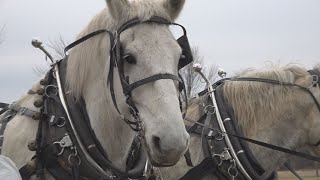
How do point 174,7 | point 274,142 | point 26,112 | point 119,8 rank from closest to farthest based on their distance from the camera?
point 119,8, point 174,7, point 26,112, point 274,142

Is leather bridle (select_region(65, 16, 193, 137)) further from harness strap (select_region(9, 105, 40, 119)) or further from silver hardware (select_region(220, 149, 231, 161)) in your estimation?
silver hardware (select_region(220, 149, 231, 161))

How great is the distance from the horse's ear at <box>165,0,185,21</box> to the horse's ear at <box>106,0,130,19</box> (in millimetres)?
272

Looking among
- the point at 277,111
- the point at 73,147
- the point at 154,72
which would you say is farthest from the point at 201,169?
the point at 154,72

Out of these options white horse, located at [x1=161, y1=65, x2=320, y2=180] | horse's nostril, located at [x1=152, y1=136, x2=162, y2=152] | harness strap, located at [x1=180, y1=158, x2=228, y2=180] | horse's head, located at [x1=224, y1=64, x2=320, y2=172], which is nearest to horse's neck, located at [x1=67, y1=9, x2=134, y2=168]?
horse's nostril, located at [x1=152, y1=136, x2=162, y2=152]

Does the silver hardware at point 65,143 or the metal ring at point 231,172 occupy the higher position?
the silver hardware at point 65,143

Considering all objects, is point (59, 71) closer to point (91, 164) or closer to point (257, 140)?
point (91, 164)

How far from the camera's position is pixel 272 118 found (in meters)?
4.33

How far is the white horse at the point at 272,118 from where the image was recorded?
14.1 ft

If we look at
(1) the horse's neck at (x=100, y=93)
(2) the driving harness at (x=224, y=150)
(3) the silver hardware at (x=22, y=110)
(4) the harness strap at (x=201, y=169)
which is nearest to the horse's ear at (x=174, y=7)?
(1) the horse's neck at (x=100, y=93)

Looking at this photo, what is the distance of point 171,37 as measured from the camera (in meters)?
2.85

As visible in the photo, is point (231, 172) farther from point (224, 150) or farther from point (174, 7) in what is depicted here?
point (174, 7)

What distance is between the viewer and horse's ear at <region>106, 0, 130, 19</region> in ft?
9.56

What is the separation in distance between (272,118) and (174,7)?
1746mm

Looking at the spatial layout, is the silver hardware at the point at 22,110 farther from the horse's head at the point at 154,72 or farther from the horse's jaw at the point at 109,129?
the horse's head at the point at 154,72
